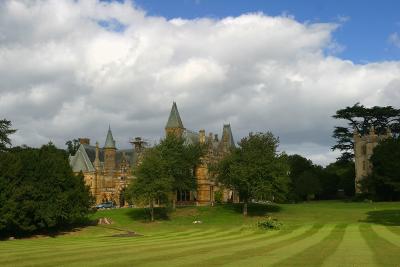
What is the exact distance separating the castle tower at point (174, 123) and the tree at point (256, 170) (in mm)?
22845

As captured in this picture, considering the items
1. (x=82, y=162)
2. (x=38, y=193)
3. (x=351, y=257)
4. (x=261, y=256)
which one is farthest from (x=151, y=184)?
(x=351, y=257)

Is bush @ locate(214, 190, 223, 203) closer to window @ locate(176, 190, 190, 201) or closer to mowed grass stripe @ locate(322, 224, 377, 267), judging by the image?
window @ locate(176, 190, 190, 201)

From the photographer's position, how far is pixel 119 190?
106500 mm

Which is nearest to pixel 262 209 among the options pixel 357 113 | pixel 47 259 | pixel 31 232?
pixel 31 232

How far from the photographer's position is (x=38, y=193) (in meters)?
61.9

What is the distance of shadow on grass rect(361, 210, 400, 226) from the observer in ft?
203

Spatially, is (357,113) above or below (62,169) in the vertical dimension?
above

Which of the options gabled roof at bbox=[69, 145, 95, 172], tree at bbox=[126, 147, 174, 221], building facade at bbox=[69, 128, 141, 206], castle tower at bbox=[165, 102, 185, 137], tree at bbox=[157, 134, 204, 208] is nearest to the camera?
tree at bbox=[126, 147, 174, 221]

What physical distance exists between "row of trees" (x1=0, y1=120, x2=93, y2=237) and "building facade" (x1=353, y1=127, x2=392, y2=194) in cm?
6602

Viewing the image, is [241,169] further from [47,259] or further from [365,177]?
[47,259]

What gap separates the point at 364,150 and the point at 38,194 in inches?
3055

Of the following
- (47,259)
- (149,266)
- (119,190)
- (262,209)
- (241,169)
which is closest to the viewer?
(149,266)

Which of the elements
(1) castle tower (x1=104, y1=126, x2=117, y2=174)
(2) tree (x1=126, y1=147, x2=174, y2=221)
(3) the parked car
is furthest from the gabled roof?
(2) tree (x1=126, y1=147, x2=174, y2=221)

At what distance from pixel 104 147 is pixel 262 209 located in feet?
129
